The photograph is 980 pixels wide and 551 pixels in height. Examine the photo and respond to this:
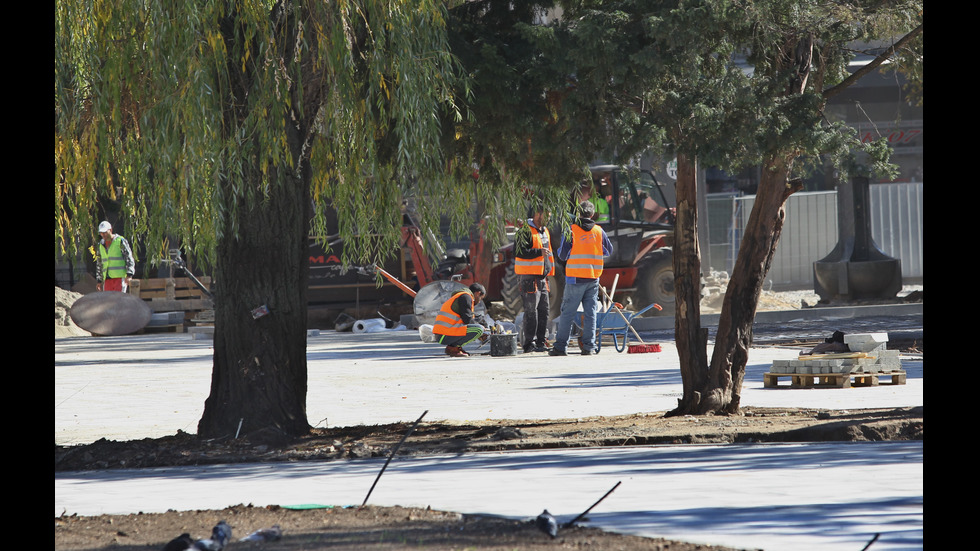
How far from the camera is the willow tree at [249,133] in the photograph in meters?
8.23

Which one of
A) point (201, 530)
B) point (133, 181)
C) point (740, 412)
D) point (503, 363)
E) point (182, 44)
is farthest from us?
point (503, 363)

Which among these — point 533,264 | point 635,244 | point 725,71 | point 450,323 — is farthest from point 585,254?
point 725,71

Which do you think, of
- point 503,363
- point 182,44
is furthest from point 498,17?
point 503,363

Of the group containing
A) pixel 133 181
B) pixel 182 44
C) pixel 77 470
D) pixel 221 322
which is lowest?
pixel 77 470

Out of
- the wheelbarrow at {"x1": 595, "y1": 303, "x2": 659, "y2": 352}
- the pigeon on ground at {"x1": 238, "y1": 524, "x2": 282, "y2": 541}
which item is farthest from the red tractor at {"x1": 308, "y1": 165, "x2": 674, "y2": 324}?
the pigeon on ground at {"x1": 238, "y1": 524, "x2": 282, "y2": 541}

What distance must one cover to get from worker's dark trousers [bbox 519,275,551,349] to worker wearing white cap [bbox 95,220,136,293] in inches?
343

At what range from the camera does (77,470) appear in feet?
27.4

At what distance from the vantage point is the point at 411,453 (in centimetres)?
864

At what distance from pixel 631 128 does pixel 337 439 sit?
3.25 m

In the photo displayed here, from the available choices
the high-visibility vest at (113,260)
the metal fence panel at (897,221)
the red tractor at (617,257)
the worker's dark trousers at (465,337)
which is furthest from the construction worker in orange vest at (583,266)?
the metal fence panel at (897,221)

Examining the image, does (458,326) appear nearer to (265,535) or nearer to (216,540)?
(265,535)

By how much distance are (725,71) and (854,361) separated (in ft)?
14.9

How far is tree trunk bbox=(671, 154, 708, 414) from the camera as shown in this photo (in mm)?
10188
